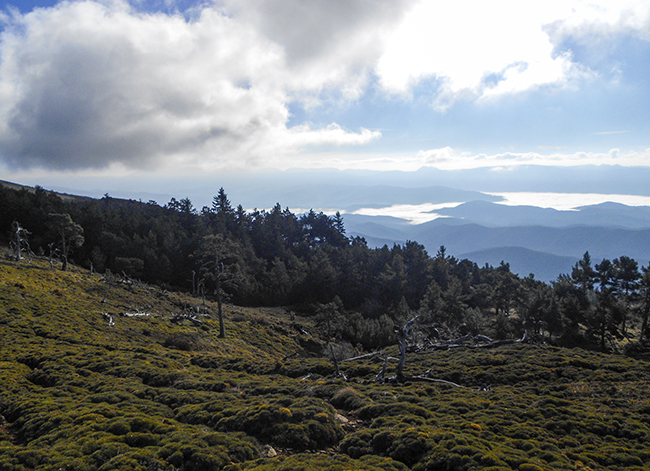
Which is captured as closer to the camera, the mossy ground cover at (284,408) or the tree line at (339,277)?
the mossy ground cover at (284,408)

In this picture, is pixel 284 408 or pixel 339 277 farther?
pixel 339 277

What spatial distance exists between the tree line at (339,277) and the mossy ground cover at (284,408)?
21.5m

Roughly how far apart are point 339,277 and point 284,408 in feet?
221

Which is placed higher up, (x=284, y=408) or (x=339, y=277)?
(x=284, y=408)

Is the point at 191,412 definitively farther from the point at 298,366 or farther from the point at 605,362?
the point at 605,362

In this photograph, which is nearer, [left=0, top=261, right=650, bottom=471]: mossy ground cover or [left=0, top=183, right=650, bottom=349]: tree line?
[left=0, top=261, right=650, bottom=471]: mossy ground cover

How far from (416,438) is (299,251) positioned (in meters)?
84.4

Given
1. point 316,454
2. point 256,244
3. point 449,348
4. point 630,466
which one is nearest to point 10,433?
point 316,454

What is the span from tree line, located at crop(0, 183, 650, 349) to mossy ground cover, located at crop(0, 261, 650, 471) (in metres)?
21.5

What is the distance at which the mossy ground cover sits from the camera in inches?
412

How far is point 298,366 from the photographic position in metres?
25.1

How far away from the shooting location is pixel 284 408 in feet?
44.3

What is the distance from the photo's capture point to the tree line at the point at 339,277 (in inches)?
1973

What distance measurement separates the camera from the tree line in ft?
164
